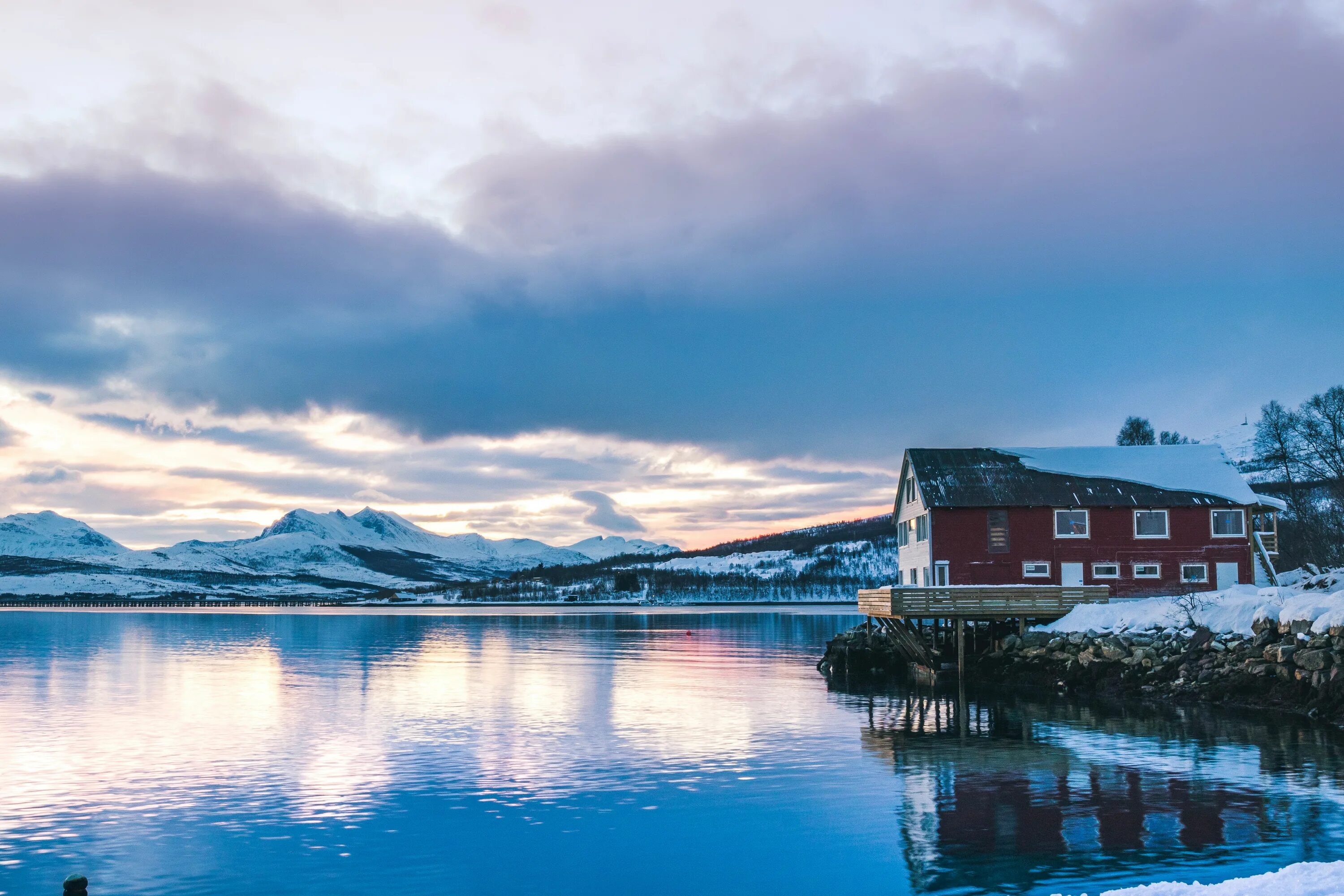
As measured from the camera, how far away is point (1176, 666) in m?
44.1

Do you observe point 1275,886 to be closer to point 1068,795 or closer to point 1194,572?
point 1068,795

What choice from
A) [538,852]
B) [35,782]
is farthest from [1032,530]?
[35,782]

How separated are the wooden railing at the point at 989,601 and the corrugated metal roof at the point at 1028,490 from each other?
5805mm

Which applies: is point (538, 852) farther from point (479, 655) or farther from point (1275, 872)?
point (479, 655)

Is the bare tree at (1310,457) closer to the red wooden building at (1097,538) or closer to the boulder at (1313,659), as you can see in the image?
the red wooden building at (1097,538)

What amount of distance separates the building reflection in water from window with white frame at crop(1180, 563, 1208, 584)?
21372mm

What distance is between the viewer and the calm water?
19000 millimetres

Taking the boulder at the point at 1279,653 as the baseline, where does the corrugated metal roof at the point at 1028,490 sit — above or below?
above

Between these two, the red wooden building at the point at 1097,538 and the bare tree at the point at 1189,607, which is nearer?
the bare tree at the point at 1189,607

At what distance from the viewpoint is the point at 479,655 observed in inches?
3059

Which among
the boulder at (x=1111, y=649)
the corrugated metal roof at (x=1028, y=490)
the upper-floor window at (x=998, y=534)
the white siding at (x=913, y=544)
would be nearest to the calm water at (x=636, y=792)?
the boulder at (x=1111, y=649)

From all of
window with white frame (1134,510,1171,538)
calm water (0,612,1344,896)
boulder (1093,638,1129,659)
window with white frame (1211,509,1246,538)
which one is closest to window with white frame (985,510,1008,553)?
window with white frame (1134,510,1171,538)

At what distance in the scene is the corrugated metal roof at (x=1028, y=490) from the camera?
57750mm

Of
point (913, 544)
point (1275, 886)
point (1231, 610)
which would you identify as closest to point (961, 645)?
point (913, 544)
